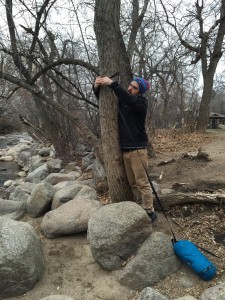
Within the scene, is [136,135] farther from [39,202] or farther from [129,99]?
[39,202]

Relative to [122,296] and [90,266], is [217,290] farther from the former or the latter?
[90,266]

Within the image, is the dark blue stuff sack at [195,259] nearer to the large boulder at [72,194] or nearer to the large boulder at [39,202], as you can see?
the large boulder at [72,194]

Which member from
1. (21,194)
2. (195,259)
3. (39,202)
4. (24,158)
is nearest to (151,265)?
(195,259)

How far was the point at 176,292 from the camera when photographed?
129 inches

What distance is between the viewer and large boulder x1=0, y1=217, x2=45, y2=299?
3516 mm

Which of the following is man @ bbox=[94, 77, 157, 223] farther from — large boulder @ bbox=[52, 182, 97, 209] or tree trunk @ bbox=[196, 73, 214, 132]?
tree trunk @ bbox=[196, 73, 214, 132]

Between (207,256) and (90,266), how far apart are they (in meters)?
1.41

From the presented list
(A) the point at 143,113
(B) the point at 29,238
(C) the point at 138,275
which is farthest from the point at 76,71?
(C) the point at 138,275

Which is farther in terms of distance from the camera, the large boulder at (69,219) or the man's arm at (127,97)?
the large boulder at (69,219)

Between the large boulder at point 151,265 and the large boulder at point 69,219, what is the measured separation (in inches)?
43.0

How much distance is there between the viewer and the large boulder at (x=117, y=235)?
146 inches

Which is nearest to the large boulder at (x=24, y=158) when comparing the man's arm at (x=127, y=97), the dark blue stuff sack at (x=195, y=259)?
the man's arm at (x=127, y=97)

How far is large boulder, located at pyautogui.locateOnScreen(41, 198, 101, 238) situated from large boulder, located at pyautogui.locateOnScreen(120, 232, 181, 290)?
3.59 ft

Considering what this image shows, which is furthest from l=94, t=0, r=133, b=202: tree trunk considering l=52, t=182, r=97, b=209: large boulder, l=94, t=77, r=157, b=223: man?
l=52, t=182, r=97, b=209: large boulder
